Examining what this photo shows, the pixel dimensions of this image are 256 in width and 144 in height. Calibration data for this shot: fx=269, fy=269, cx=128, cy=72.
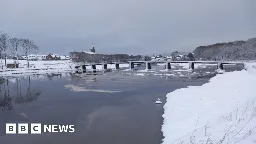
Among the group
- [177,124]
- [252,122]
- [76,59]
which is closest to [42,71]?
[76,59]

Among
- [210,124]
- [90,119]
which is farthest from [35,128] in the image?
[210,124]

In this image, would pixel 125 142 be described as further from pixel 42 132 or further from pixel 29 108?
pixel 29 108

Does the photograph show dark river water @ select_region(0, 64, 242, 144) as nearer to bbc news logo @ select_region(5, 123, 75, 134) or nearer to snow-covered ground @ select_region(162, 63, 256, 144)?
bbc news logo @ select_region(5, 123, 75, 134)

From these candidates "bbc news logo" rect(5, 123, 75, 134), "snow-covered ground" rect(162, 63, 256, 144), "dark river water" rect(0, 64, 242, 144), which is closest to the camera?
"snow-covered ground" rect(162, 63, 256, 144)

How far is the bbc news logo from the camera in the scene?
1452cm

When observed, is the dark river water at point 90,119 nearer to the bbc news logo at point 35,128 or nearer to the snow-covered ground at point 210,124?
the bbc news logo at point 35,128

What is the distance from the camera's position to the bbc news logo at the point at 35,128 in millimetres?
14516

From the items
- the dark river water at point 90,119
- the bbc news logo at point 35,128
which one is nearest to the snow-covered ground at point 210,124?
the dark river water at point 90,119

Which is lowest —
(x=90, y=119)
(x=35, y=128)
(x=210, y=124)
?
(x=35, y=128)

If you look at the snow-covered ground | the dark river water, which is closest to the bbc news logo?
the dark river water

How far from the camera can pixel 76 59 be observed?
10994 cm

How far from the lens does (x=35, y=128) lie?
15.5 metres

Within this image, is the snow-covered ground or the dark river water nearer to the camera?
the snow-covered ground

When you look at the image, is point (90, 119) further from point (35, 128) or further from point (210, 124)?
point (210, 124)
